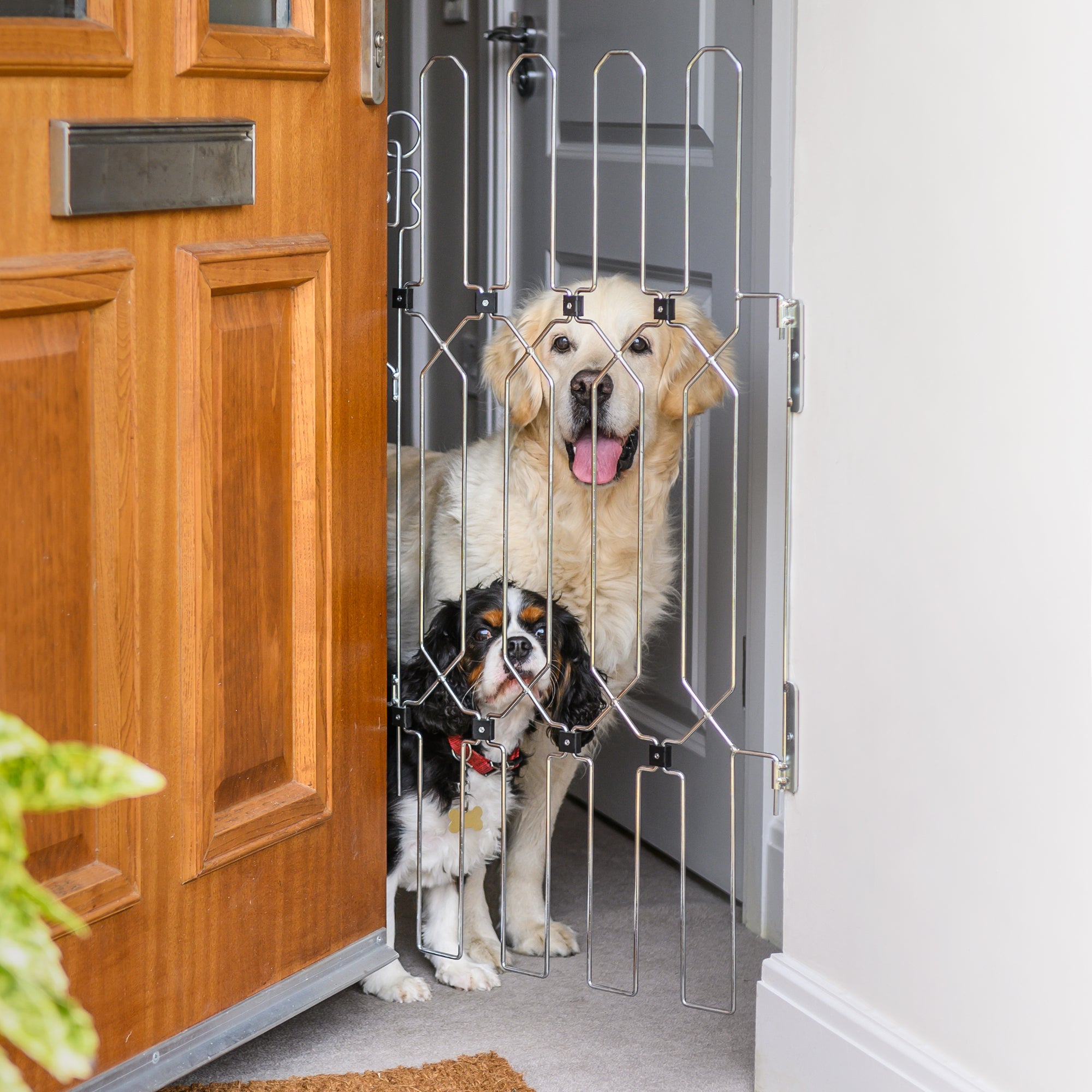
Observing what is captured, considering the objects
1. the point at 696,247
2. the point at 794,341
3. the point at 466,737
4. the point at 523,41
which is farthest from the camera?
the point at 523,41

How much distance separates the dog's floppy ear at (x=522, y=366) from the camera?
2.20 metres

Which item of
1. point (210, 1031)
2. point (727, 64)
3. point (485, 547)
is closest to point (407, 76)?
point (727, 64)

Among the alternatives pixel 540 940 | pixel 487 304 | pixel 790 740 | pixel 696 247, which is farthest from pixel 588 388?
pixel 540 940

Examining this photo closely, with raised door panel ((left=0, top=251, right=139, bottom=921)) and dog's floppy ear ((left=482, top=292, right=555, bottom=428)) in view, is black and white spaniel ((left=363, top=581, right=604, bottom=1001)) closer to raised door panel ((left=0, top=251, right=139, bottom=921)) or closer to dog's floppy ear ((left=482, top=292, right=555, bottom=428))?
dog's floppy ear ((left=482, top=292, right=555, bottom=428))

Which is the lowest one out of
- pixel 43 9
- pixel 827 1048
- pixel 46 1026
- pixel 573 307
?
pixel 827 1048

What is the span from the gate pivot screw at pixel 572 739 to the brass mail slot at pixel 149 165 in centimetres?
87

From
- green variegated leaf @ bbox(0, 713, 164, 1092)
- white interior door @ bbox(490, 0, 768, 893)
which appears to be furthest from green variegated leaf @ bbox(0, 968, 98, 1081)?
white interior door @ bbox(490, 0, 768, 893)

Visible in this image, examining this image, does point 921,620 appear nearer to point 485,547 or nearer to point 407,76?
point 485,547

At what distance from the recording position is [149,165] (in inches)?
Answer: 54.8

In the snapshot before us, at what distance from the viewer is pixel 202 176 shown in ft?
4.80

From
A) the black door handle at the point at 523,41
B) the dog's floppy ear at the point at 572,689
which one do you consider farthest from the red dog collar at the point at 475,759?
the black door handle at the point at 523,41

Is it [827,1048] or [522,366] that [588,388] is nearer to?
[522,366]

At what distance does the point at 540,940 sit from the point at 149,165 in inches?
58.0

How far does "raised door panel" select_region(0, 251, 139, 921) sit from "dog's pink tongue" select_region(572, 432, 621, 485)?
0.93 metres
